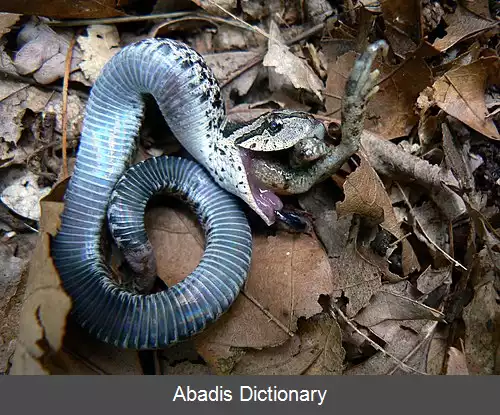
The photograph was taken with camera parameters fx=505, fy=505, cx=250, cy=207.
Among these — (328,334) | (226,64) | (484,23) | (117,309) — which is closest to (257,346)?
(328,334)

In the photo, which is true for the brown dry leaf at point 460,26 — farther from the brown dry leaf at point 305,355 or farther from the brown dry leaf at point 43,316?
the brown dry leaf at point 43,316

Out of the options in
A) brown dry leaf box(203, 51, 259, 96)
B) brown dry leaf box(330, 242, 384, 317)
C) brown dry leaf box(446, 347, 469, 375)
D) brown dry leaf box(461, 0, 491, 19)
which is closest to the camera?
brown dry leaf box(446, 347, 469, 375)

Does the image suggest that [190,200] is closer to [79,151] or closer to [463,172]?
[79,151]

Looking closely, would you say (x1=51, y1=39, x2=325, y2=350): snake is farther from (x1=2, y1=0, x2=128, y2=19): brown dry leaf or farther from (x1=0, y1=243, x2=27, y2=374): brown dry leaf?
(x1=2, y1=0, x2=128, y2=19): brown dry leaf

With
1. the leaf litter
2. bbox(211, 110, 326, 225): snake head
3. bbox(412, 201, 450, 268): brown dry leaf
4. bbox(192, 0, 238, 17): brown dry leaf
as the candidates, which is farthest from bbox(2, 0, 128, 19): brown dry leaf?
bbox(412, 201, 450, 268): brown dry leaf

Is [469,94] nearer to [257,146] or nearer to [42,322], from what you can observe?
[257,146]

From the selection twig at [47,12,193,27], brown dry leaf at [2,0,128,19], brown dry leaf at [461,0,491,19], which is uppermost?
brown dry leaf at [461,0,491,19]

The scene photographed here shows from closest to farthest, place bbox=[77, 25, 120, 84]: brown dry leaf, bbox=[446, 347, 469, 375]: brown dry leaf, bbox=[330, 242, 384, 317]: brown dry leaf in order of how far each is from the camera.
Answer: bbox=[446, 347, 469, 375]: brown dry leaf < bbox=[330, 242, 384, 317]: brown dry leaf < bbox=[77, 25, 120, 84]: brown dry leaf
